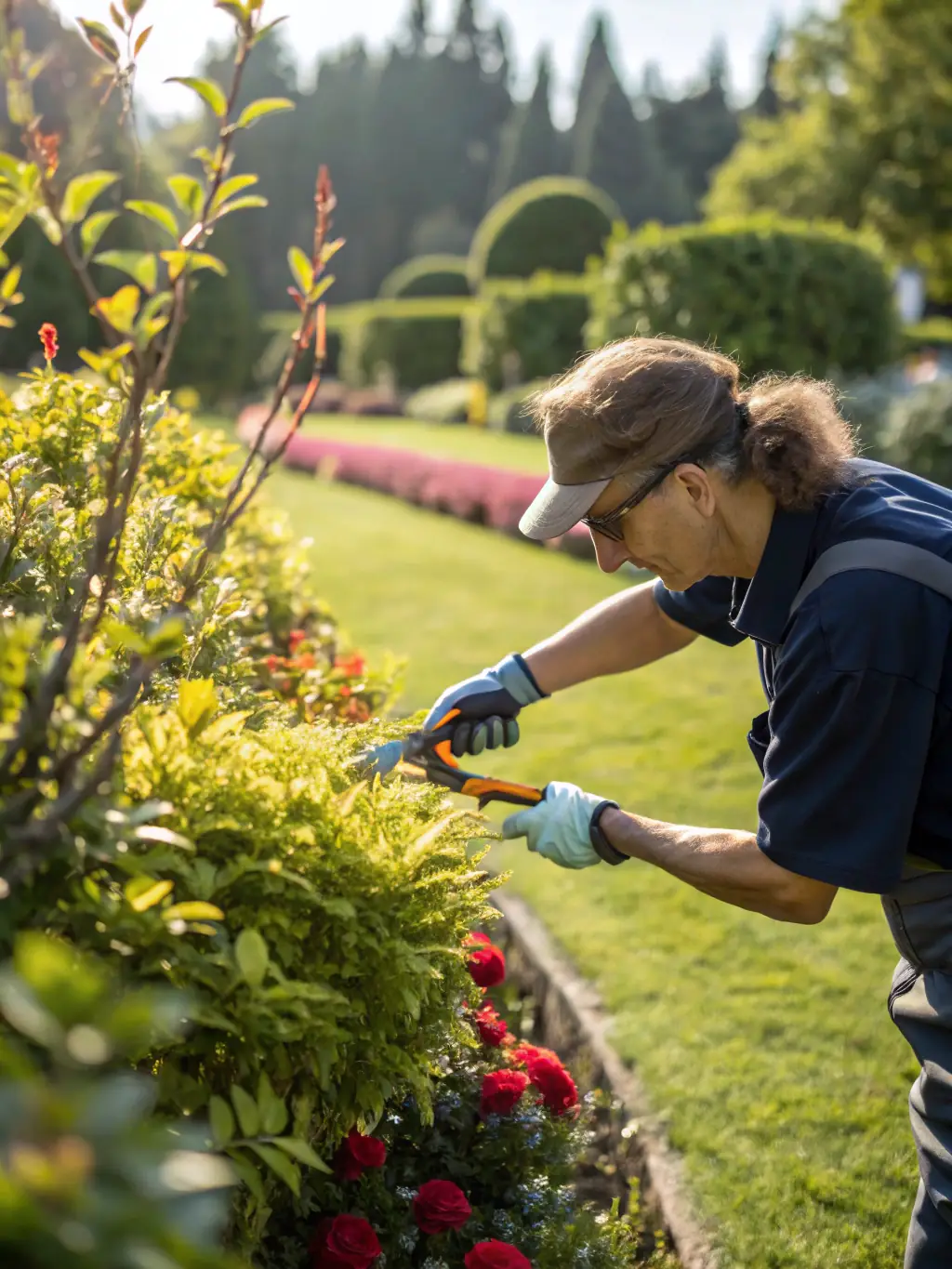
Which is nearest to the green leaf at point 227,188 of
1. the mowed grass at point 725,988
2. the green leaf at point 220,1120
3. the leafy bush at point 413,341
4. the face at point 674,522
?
the face at point 674,522

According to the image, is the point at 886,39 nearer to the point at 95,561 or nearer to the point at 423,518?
the point at 423,518

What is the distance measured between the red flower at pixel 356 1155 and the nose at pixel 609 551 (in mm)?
1136

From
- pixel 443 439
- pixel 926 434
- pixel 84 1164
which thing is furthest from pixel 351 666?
pixel 443 439

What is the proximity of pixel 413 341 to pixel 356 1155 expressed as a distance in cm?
2694

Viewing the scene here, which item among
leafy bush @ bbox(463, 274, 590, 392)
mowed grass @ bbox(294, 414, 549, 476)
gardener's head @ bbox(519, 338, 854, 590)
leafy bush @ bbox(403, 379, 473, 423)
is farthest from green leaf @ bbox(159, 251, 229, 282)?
leafy bush @ bbox(403, 379, 473, 423)

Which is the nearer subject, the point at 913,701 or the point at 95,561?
the point at 95,561

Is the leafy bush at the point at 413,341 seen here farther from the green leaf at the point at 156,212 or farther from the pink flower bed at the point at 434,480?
the green leaf at the point at 156,212

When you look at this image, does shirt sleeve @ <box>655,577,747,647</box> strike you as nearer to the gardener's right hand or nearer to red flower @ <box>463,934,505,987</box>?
the gardener's right hand

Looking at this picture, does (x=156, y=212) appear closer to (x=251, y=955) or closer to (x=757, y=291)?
(x=251, y=955)

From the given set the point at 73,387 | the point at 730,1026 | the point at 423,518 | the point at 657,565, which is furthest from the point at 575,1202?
the point at 423,518

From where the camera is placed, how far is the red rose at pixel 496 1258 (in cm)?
188

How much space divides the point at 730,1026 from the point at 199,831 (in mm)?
2461

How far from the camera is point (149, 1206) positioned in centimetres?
72

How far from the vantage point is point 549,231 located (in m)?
26.7
